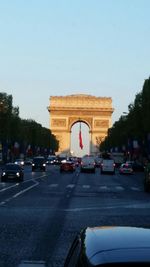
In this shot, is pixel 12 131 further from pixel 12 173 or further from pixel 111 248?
pixel 111 248

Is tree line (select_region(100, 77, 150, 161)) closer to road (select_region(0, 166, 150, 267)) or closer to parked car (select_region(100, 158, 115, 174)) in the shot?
parked car (select_region(100, 158, 115, 174))

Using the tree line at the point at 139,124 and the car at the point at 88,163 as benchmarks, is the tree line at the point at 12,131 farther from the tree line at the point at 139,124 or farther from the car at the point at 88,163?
the car at the point at 88,163

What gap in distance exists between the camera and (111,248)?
17.4ft

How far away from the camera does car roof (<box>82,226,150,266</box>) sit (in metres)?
5.09

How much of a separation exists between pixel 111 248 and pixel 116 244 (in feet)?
0.47

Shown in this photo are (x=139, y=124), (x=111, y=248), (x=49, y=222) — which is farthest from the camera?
(x=139, y=124)

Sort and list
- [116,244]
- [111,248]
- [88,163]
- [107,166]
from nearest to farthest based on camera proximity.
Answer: [111,248], [116,244], [107,166], [88,163]

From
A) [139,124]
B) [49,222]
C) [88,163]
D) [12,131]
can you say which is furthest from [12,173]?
[12,131]

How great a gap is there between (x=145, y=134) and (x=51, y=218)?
92746 millimetres

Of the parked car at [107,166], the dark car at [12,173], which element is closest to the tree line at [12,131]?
the parked car at [107,166]

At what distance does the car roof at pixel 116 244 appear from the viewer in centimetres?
509

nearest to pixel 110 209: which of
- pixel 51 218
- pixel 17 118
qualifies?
pixel 51 218

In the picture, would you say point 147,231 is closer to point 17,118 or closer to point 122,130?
point 17,118

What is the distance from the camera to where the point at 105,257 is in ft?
16.7
